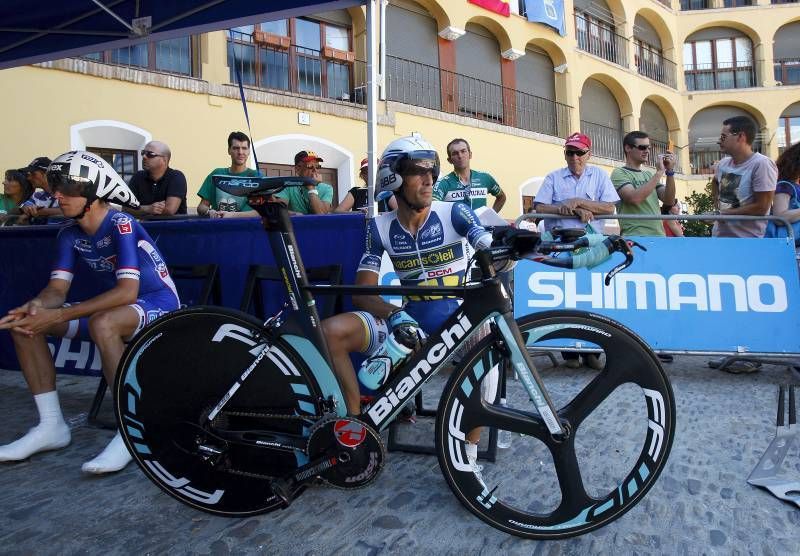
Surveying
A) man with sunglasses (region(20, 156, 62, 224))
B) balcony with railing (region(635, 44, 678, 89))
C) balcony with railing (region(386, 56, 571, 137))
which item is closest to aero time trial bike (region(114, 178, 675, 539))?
man with sunglasses (region(20, 156, 62, 224))

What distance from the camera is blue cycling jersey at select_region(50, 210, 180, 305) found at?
306cm

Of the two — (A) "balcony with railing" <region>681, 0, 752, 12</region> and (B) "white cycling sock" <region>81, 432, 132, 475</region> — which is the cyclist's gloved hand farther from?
(A) "balcony with railing" <region>681, 0, 752, 12</region>

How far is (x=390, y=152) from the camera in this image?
2.63 meters

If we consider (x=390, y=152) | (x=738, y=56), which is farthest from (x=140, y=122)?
(x=738, y=56)

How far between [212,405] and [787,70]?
103 feet

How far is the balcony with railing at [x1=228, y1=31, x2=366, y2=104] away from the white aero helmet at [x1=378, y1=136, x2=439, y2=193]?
9739 mm

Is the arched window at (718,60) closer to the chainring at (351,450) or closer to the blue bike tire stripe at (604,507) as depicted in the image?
the blue bike tire stripe at (604,507)

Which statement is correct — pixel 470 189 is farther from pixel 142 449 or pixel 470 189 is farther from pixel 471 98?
pixel 471 98

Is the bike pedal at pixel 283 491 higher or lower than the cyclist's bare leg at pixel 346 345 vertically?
lower

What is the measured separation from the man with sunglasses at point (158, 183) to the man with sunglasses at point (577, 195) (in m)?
3.30

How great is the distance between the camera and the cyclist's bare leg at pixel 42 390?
9.91 feet

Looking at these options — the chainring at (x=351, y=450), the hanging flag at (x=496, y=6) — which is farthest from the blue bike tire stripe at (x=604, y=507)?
the hanging flag at (x=496, y=6)

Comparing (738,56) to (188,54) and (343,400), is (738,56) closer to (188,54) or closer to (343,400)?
(188,54)

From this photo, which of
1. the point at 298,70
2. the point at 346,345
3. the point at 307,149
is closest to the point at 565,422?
the point at 346,345
